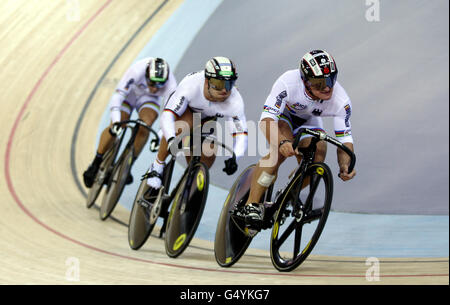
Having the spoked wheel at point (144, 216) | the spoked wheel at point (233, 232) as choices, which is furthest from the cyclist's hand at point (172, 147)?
the spoked wheel at point (233, 232)

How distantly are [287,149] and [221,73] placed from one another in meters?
0.72

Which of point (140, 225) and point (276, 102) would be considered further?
point (140, 225)

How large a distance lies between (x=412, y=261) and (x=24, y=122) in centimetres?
392

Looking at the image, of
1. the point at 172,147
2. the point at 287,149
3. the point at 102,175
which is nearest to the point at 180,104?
the point at 172,147

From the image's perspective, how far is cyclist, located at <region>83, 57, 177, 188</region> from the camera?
184 inches

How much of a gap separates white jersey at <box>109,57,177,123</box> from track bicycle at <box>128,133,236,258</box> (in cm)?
90

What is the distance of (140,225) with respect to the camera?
4.13 metres

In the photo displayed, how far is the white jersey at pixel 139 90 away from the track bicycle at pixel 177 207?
35.3 inches

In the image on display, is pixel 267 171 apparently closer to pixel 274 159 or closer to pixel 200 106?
pixel 274 159

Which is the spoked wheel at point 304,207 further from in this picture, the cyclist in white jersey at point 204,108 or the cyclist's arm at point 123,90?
the cyclist's arm at point 123,90

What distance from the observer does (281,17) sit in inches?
258

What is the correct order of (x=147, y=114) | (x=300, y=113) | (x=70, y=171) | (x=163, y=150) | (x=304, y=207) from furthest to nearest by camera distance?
(x=70, y=171), (x=147, y=114), (x=163, y=150), (x=300, y=113), (x=304, y=207)

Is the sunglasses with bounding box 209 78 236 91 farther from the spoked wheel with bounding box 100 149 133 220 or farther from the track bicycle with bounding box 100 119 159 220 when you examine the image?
the spoked wheel with bounding box 100 149 133 220

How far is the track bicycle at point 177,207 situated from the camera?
12.0ft
